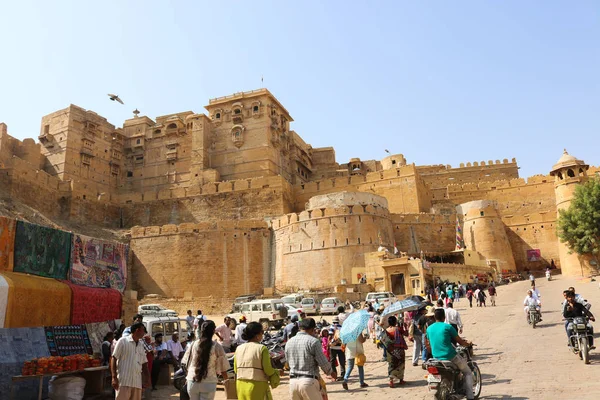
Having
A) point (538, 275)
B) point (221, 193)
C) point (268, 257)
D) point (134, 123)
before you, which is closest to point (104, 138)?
point (134, 123)

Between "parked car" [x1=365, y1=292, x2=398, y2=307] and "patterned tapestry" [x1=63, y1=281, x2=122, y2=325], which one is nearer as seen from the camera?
"patterned tapestry" [x1=63, y1=281, x2=122, y2=325]

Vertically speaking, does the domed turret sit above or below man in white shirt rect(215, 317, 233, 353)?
above

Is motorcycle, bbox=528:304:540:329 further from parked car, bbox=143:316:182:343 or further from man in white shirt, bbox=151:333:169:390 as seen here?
man in white shirt, bbox=151:333:169:390

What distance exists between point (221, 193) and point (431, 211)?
1708 centimetres

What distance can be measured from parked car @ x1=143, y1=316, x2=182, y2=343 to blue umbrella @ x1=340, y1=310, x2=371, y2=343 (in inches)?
159

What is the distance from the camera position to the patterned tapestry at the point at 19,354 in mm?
6816

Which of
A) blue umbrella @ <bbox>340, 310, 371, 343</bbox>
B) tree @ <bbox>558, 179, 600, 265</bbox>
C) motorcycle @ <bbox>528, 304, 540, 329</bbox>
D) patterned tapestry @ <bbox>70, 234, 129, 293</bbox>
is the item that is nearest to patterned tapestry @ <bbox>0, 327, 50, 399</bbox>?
patterned tapestry @ <bbox>70, 234, 129, 293</bbox>

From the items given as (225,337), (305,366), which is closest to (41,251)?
(225,337)

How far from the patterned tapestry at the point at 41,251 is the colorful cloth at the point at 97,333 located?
103 cm

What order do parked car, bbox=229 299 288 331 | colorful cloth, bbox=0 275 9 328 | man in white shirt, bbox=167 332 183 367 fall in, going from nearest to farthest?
colorful cloth, bbox=0 275 9 328, man in white shirt, bbox=167 332 183 367, parked car, bbox=229 299 288 331

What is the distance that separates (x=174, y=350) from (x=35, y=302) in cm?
Answer: 258

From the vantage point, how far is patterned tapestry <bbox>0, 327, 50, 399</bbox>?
6816mm

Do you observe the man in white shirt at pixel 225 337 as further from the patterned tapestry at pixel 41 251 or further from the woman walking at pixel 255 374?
the woman walking at pixel 255 374

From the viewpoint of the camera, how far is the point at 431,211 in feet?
133
